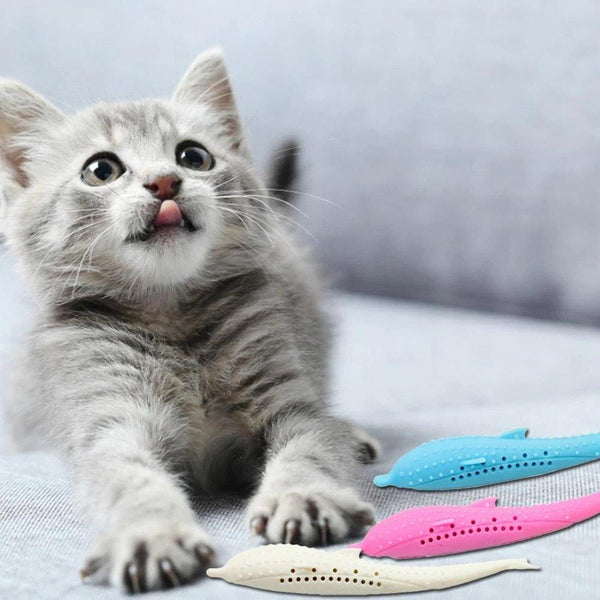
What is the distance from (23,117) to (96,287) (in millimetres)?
329

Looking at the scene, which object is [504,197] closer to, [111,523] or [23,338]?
[23,338]

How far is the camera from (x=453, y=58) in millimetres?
2250

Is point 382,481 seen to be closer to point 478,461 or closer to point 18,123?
point 478,461

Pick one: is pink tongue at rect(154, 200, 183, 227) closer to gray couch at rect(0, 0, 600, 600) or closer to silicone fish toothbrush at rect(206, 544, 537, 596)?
silicone fish toothbrush at rect(206, 544, 537, 596)

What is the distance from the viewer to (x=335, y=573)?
724 mm

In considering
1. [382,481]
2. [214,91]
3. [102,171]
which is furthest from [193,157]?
[382,481]

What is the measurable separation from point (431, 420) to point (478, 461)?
0.41 metres

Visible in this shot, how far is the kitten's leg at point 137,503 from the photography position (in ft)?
2.43

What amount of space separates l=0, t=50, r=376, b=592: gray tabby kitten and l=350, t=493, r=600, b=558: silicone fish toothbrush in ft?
0.17

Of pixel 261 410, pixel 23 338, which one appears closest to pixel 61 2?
pixel 23 338

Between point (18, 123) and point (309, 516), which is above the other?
point (18, 123)

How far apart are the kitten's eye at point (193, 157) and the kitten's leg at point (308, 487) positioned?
390 mm

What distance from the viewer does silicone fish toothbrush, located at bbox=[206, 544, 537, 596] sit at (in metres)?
0.71

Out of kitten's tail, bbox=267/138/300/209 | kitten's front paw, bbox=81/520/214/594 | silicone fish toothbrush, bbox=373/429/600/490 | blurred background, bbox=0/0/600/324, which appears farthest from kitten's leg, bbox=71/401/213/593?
blurred background, bbox=0/0/600/324
